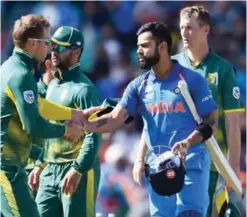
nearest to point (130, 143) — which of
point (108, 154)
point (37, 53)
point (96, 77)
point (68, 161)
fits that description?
point (108, 154)

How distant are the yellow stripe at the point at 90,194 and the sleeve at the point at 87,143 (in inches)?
6.1

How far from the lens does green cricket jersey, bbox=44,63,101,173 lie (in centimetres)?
746

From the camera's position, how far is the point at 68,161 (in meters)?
7.68

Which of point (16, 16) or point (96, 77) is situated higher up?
point (16, 16)

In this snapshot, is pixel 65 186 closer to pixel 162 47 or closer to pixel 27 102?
pixel 27 102

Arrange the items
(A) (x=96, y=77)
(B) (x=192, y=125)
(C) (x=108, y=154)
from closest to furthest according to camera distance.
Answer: (B) (x=192, y=125), (C) (x=108, y=154), (A) (x=96, y=77)

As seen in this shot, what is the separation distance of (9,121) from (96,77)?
5.82m

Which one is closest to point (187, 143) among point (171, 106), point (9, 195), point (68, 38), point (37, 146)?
point (171, 106)

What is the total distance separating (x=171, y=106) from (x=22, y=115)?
1037 mm

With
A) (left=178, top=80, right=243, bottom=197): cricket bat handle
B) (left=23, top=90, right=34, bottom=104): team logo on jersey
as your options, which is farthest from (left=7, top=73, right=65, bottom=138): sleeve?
(left=178, top=80, right=243, bottom=197): cricket bat handle

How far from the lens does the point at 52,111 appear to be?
275 inches

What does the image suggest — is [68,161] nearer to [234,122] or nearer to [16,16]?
[234,122]

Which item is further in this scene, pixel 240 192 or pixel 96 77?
pixel 96 77

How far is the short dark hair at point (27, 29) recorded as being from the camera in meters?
7.01
